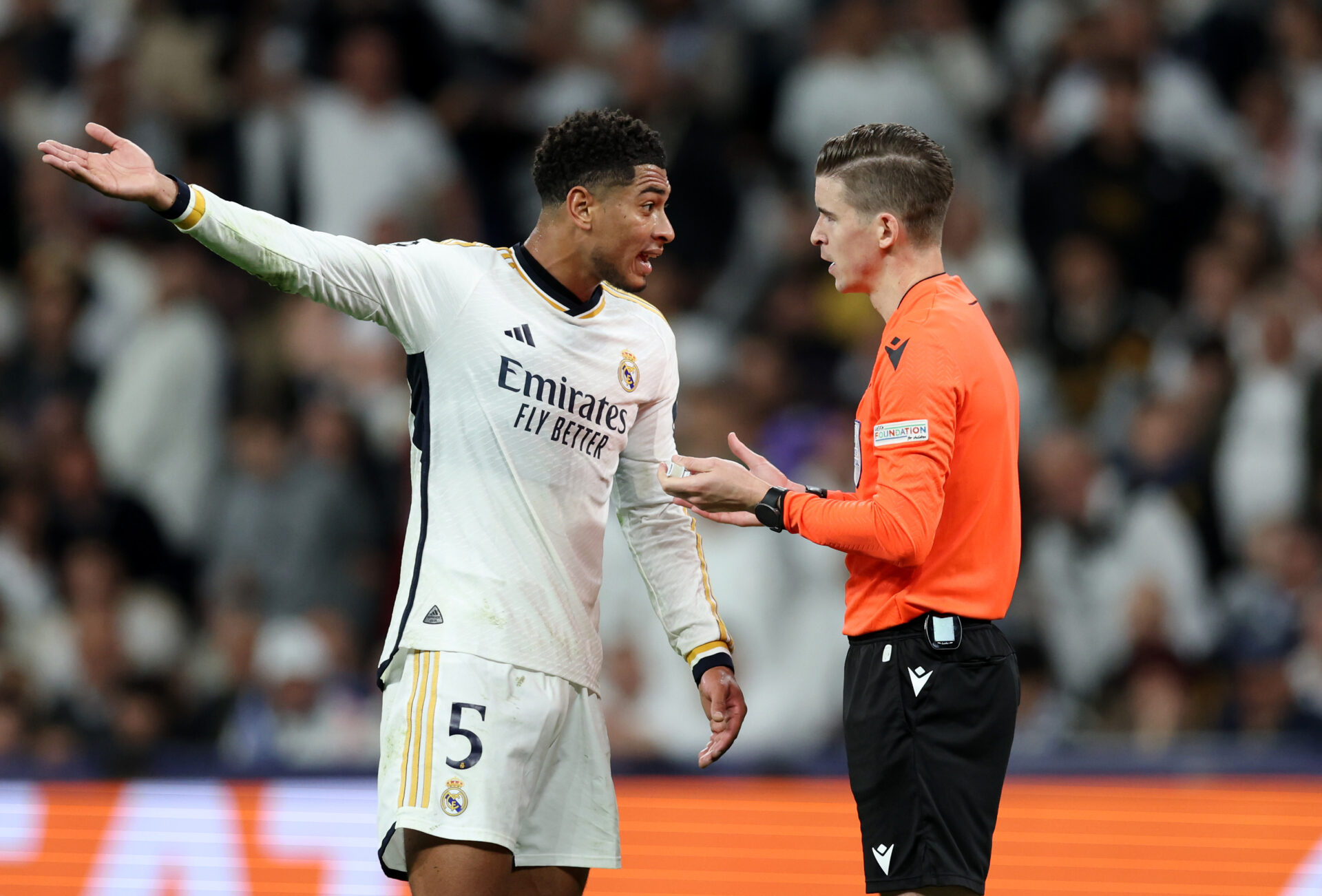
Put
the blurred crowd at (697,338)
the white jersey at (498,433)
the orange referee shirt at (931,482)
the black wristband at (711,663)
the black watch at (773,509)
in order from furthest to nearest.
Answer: the blurred crowd at (697,338) → the black wristband at (711,663) → the white jersey at (498,433) → the black watch at (773,509) → the orange referee shirt at (931,482)

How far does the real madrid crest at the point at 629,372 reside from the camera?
4.55 metres

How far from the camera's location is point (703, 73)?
1045 cm

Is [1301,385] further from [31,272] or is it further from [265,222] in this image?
[31,272]

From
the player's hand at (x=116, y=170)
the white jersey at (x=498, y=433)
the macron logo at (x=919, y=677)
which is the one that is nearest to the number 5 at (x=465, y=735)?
the white jersey at (x=498, y=433)

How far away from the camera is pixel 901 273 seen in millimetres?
4043

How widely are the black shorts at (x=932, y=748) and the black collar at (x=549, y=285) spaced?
1200 mm

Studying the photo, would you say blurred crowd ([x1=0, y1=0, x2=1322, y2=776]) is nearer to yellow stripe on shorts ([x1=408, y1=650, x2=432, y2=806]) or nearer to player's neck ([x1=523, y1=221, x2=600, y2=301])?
yellow stripe on shorts ([x1=408, y1=650, x2=432, y2=806])

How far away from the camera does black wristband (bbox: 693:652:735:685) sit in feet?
15.3

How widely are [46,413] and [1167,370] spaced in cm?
610

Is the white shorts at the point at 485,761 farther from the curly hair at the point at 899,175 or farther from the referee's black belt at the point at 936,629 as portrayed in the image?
the curly hair at the point at 899,175

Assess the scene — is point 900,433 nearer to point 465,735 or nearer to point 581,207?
point 581,207

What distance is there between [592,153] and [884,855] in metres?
1.88

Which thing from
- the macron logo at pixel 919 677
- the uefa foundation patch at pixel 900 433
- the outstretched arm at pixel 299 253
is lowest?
the macron logo at pixel 919 677

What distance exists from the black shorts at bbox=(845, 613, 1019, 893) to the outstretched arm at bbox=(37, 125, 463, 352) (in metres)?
1.41
